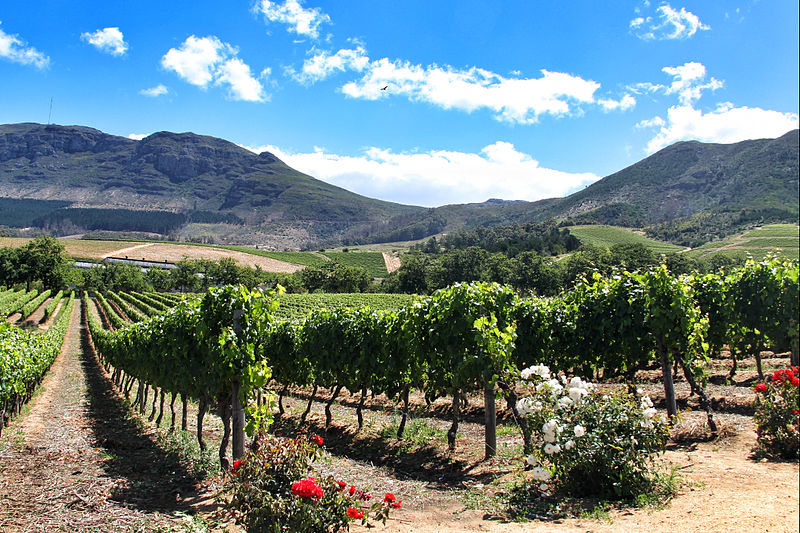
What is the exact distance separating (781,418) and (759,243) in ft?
342

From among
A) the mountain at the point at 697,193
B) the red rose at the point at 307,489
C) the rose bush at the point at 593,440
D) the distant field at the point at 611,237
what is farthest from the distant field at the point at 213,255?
the red rose at the point at 307,489

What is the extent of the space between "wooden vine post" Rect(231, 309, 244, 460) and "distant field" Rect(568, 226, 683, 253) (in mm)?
115714

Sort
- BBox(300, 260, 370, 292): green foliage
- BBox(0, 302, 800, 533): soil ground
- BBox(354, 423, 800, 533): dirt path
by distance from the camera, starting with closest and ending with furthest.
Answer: BBox(354, 423, 800, 533): dirt path → BBox(0, 302, 800, 533): soil ground → BBox(300, 260, 370, 292): green foliage

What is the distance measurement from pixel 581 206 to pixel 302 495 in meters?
182

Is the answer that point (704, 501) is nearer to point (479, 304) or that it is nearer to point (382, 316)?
point (479, 304)

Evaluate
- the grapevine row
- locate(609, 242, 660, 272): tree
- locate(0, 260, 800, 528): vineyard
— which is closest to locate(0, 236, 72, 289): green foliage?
the grapevine row

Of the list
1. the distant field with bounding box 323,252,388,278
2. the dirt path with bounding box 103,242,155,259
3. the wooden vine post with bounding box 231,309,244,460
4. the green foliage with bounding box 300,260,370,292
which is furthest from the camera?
the distant field with bounding box 323,252,388,278

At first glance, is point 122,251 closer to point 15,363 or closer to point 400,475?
point 15,363

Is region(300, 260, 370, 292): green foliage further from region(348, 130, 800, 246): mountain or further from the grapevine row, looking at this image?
region(348, 130, 800, 246): mountain

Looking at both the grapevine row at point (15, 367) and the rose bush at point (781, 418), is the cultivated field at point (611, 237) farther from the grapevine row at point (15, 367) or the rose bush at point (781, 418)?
the grapevine row at point (15, 367)

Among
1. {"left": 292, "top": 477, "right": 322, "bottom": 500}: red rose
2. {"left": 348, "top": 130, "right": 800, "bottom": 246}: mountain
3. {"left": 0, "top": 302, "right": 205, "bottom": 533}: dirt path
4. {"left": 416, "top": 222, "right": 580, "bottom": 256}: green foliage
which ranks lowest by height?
{"left": 0, "top": 302, "right": 205, "bottom": 533}: dirt path

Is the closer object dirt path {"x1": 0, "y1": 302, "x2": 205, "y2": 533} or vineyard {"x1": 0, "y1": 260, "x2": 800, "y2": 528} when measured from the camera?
dirt path {"x1": 0, "y1": 302, "x2": 205, "y2": 533}

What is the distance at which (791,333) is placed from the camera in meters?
9.21

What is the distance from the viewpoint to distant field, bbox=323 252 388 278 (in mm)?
130375
